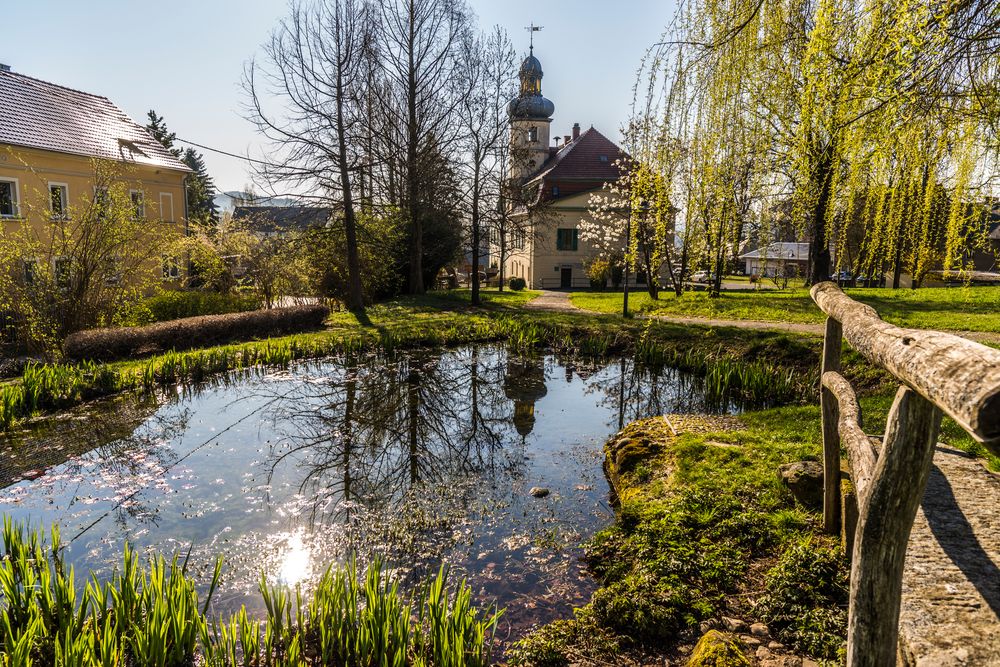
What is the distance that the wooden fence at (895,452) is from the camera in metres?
1.16

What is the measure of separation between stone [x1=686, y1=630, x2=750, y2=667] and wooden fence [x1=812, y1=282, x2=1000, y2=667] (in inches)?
42.3

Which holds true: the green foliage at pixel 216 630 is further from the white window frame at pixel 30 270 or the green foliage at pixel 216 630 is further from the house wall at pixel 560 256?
the house wall at pixel 560 256

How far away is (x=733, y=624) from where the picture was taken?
10.7ft

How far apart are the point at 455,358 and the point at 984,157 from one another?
943 centimetres

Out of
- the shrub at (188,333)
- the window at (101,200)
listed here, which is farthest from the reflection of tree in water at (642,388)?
the window at (101,200)

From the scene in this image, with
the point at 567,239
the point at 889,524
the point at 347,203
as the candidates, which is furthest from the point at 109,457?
the point at 567,239

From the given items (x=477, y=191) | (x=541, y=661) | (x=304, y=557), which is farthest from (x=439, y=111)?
(x=541, y=661)

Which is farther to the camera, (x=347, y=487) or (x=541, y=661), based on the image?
(x=347, y=487)

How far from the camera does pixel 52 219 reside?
36.1 feet

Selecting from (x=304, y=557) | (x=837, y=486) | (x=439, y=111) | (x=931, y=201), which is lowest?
(x=304, y=557)

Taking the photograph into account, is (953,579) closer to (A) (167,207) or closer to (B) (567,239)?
(A) (167,207)

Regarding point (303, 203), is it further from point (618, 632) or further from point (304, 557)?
point (618, 632)

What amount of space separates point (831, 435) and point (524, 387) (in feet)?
22.7

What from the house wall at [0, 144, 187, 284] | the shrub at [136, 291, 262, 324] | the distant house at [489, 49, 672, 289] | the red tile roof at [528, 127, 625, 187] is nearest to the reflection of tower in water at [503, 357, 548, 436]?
the shrub at [136, 291, 262, 324]
